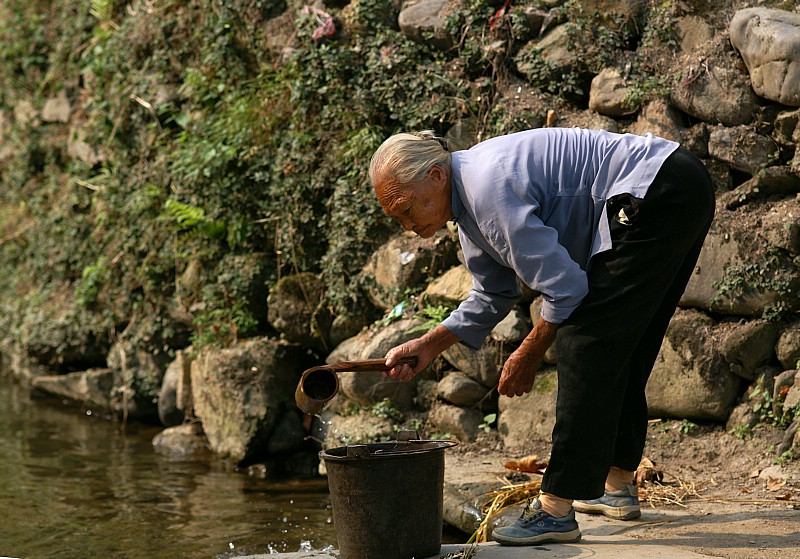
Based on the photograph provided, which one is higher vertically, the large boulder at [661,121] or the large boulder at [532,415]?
the large boulder at [661,121]

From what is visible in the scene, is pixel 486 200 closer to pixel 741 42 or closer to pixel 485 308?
pixel 485 308

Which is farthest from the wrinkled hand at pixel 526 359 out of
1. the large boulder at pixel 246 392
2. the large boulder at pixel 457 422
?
the large boulder at pixel 246 392

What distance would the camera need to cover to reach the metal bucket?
3465 millimetres

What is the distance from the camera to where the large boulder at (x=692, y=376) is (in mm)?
5230

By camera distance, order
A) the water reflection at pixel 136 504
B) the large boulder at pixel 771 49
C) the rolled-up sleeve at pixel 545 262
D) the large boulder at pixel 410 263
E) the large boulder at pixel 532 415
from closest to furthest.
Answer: the rolled-up sleeve at pixel 545 262
the water reflection at pixel 136 504
the large boulder at pixel 771 49
the large boulder at pixel 532 415
the large boulder at pixel 410 263

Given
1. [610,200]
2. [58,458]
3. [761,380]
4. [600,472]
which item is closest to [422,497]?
[600,472]

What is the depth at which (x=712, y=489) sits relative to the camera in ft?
15.1

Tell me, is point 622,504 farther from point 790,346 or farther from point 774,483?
point 790,346

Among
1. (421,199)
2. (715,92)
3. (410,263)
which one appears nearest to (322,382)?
(421,199)

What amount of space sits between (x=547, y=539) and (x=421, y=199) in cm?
142

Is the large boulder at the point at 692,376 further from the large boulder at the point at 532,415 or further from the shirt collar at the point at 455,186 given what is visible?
the shirt collar at the point at 455,186

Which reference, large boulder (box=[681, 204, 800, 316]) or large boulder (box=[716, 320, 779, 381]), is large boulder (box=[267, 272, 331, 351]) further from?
large boulder (box=[716, 320, 779, 381])

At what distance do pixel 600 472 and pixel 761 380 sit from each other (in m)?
2.01

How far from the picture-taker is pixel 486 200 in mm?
3377
